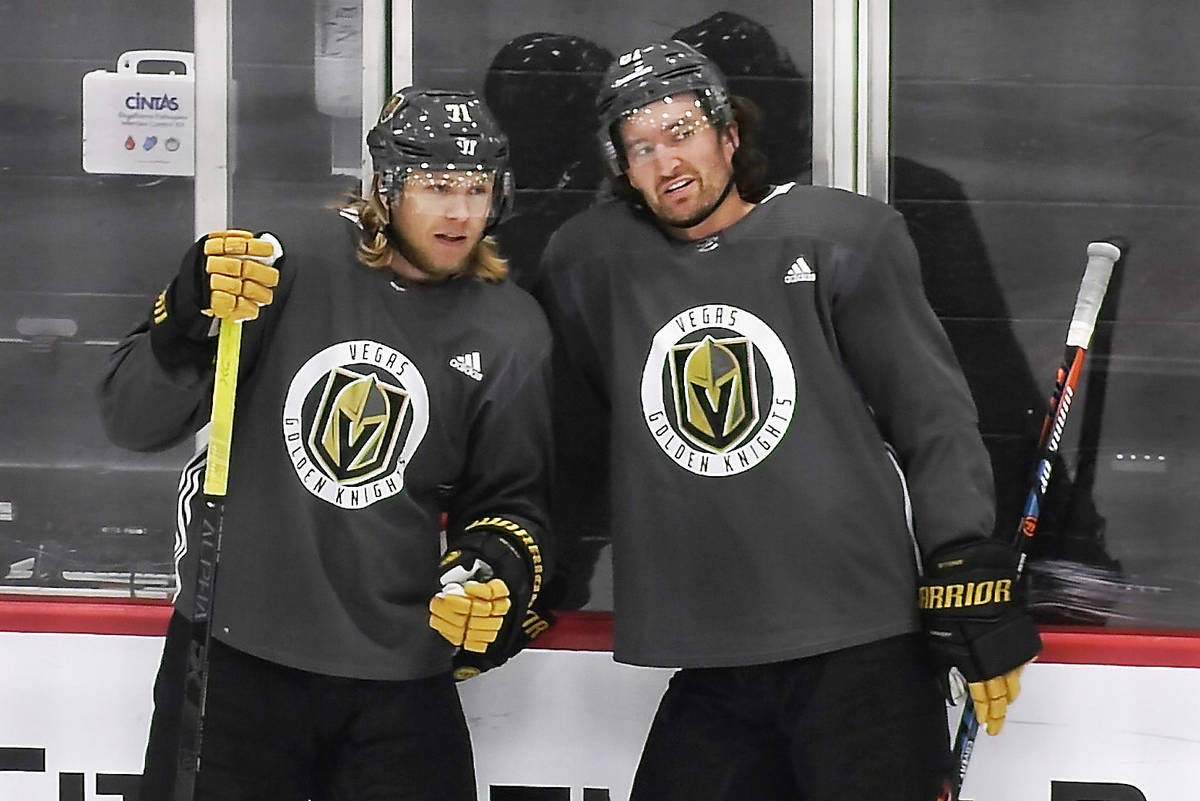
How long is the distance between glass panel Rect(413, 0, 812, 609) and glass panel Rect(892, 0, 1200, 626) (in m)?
0.18

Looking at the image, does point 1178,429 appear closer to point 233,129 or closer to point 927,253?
point 927,253

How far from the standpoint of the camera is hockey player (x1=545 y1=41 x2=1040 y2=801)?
183 cm

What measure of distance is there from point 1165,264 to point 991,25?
18.8 inches

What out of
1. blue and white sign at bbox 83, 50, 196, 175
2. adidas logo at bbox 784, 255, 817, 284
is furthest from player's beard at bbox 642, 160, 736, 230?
blue and white sign at bbox 83, 50, 196, 175

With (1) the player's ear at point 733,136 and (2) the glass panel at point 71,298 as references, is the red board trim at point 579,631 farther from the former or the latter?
(1) the player's ear at point 733,136

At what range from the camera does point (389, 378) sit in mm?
1865

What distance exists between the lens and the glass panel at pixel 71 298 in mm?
2324

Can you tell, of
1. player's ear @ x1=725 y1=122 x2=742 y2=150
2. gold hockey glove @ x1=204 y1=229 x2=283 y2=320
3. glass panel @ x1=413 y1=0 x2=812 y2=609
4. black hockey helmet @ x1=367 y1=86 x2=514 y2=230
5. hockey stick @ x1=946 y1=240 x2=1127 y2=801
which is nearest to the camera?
gold hockey glove @ x1=204 y1=229 x2=283 y2=320

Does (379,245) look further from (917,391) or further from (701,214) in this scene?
(917,391)

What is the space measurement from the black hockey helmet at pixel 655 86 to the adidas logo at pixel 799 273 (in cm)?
21

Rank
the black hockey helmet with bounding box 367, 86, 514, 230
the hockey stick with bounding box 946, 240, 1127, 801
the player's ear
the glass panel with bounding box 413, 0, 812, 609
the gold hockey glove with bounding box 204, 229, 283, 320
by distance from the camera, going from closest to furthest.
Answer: the gold hockey glove with bounding box 204, 229, 283, 320
the black hockey helmet with bounding box 367, 86, 514, 230
the player's ear
the hockey stick with bounding box 946, 240, 1127, 801
the glass panel with bounding box 413, 0, 812, 609

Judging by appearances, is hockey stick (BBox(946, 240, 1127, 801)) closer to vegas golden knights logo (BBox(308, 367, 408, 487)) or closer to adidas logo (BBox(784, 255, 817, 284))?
adidas logo (BBox(784, 255, 817, 284))

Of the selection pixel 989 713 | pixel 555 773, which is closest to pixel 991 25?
pixel 989 713

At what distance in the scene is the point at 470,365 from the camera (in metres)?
1.89
